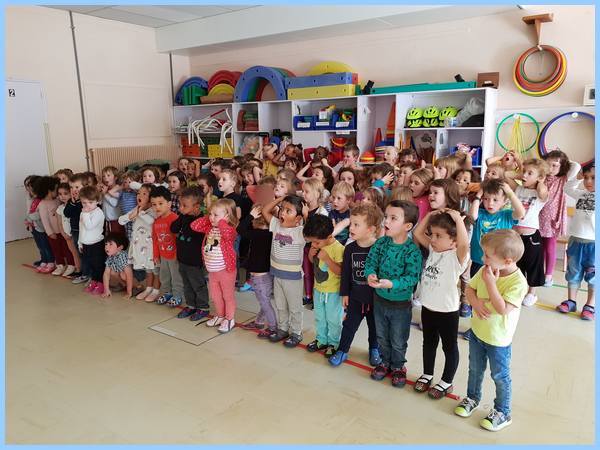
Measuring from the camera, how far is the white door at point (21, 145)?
6582 mm

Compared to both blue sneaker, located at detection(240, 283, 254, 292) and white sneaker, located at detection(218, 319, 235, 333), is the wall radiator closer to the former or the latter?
blue sneaker, located at detection(240, 283, 254, 292)

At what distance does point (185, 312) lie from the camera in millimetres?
3896

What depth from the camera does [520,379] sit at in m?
2.84

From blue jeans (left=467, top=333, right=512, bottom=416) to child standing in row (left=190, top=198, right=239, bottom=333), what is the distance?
1.80 meters

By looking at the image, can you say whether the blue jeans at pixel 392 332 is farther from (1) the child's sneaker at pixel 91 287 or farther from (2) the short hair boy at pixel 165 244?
(1) the child's sneaker at pixel 91 287

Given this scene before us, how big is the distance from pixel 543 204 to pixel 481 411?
1919mm

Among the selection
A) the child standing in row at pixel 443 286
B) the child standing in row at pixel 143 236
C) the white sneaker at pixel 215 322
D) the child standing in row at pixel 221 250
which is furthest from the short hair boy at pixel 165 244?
the child standing in row at pixel 443 286

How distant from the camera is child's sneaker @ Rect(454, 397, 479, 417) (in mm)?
2477

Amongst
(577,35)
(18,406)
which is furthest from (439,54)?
(18,406)

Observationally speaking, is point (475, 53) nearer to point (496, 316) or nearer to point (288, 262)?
point (288, 262)

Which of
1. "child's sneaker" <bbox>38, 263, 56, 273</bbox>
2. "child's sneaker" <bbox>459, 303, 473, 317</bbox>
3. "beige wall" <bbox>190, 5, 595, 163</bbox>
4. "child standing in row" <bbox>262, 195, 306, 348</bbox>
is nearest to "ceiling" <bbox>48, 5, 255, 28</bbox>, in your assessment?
"beige wall" <bbox>190, 5, 595, 163</bbox>

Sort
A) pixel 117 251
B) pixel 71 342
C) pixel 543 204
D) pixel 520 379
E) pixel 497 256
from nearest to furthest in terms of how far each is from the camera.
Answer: pixel 497 256 → pixel 520 379 → pixel 71 342 → pixel 543 204 → pixel 117 251

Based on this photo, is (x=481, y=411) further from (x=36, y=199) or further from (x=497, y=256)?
(x=36, y=199)

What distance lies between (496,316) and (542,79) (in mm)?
4178
